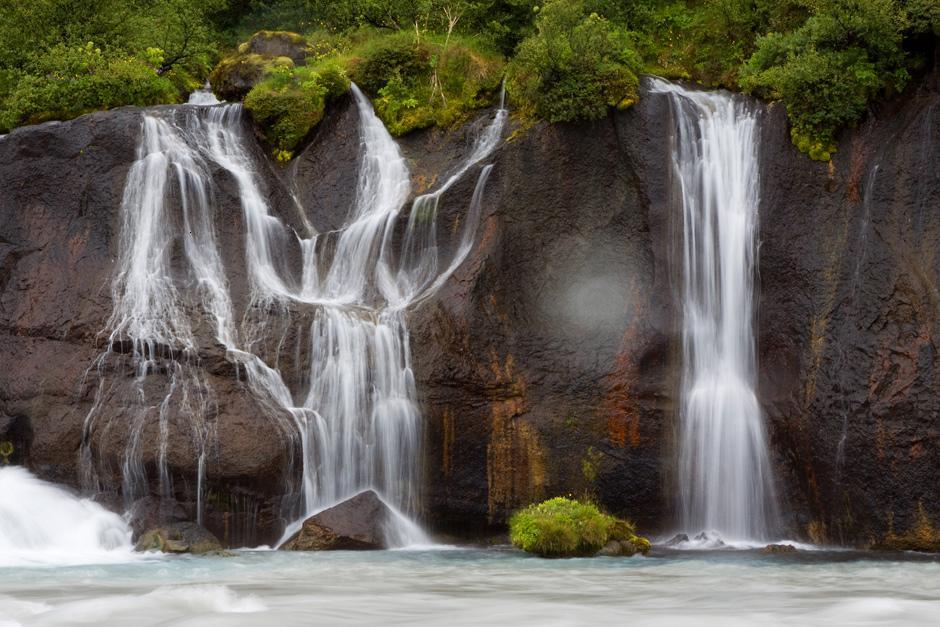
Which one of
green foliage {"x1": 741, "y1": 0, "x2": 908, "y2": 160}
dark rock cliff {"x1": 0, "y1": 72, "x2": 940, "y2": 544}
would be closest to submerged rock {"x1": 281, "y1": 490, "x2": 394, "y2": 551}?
dark rock cliff {"x1": 0, "y1": 72, "x2": 940, "y2": 544}

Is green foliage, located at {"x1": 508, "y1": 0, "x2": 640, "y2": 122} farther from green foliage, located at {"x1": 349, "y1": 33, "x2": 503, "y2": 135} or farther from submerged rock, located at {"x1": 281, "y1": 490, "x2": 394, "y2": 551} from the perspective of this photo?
submerged rock, located at {"x1": 281, "y1": 490, "x2": 394, "y2": 551}

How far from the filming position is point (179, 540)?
15.3 metres

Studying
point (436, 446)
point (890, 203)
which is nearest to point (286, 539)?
point (436, 446)

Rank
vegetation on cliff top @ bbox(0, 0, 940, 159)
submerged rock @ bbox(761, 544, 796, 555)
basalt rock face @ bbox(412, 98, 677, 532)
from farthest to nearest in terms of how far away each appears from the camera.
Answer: vegetation on cliff top @ bbox(0, 0, 940, 159), basalt rock face @ bbox(412, 98, 677, 532), submerged rock @ bbox(761, 544, 796, 555)

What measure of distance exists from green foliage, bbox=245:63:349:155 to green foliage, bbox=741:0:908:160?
8244mm

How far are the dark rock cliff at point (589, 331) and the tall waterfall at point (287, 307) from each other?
0.28 meters

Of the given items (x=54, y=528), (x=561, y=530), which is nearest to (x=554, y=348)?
(x=561, y=530)

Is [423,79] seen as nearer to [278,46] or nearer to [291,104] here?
[291,104]

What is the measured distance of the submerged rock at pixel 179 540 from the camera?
15.1m

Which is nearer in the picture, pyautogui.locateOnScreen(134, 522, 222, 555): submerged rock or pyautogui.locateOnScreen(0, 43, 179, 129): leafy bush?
pyautogui.locateOnScreen(134, 522, 222, 555): submerged rock

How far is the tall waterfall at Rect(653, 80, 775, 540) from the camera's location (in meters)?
16.5

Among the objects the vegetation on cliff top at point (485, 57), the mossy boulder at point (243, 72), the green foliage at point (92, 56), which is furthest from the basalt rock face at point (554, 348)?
the green foliage at point (92, 56)

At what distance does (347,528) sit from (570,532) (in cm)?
335

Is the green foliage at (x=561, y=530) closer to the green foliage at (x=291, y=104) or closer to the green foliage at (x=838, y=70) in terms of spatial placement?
the green foliage at (x=838, y=70)
